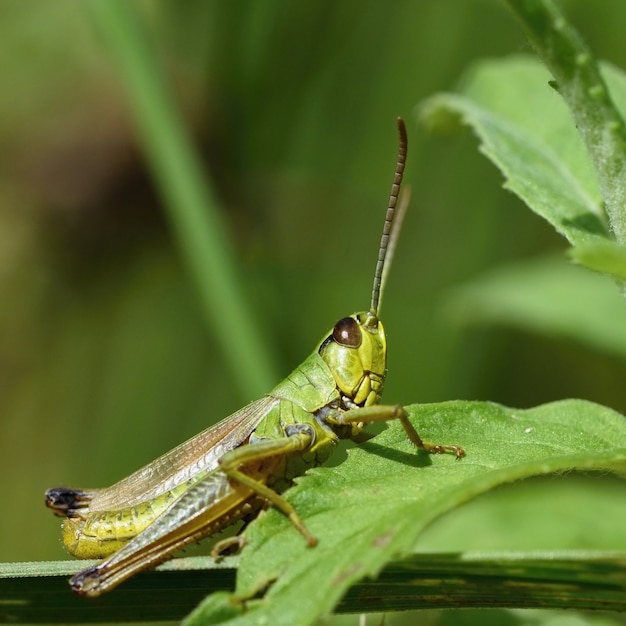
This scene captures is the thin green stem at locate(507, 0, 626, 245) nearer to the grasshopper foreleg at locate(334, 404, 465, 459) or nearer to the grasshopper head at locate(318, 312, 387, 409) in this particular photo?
the grasshopper foreleg at locate(334, 404, 465, 459)

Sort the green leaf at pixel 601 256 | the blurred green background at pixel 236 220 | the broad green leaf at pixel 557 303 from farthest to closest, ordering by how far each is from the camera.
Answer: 1. the blurred green background at pixel 236 220
2. the broad green leaf at pixel 557 303
3. the green leaf at pixel 601 256

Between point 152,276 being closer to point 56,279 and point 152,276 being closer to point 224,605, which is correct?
point 56,279

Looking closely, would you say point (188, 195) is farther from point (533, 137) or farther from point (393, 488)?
point (393, 488)

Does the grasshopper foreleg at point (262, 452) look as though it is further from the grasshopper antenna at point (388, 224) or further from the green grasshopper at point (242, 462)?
the grasshopper antenna at point (388, 224)

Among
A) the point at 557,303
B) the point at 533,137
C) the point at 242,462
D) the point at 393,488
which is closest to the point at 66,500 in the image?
the point at 242,462

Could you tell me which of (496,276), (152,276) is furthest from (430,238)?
(152,276)

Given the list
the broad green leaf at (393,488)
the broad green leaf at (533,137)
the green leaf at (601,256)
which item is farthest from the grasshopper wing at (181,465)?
the green leaf at (601,256)

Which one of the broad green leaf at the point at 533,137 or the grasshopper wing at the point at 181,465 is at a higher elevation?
the broad green leaf at the point at 533,137
